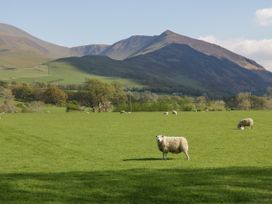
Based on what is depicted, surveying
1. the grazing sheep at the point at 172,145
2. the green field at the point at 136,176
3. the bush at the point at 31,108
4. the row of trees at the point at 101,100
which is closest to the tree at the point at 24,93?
the row of trees at the point at 101,100

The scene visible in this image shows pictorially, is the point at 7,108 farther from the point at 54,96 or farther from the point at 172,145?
the point at 172,145

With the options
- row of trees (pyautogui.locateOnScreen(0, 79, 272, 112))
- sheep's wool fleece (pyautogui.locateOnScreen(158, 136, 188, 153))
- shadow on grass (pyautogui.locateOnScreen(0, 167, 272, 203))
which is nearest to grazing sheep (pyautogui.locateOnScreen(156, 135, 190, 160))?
sheep's wool fleece (pyautogui.locateOnScreen(158, 136, 188, 153))

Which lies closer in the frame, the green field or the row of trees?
the green field

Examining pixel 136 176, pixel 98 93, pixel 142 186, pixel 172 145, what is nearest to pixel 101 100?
pixel 98 93

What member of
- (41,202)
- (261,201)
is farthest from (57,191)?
(261,201)

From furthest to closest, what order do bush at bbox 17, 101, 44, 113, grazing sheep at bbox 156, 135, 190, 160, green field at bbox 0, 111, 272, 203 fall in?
1. bush at bbox 17, 101, 44, 113
2. grazing sheep at bbox 156, 135, 190, 160
3. green field at bbox 0, 111, 272, 203

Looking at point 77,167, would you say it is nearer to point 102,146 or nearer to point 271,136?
point 102,146

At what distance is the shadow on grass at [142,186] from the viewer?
1639 centimetres

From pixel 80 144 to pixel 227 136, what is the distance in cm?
1515

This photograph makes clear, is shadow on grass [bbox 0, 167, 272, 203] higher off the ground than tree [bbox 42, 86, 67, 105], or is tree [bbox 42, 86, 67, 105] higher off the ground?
tree [bbox 42, 86, 67, 105]

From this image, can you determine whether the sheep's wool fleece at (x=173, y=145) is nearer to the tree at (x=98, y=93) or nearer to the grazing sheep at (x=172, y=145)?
the grazing sheep at (x=172, y=145)

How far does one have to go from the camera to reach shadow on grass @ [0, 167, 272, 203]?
53.8ft

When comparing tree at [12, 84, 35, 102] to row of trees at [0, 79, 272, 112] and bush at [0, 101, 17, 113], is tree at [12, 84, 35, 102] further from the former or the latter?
bush at [0, 101, 17, 113]

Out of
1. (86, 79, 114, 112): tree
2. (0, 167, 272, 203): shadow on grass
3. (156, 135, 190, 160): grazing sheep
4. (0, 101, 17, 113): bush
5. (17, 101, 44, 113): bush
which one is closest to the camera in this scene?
(0, 167, 272, 203): shadow on grass
